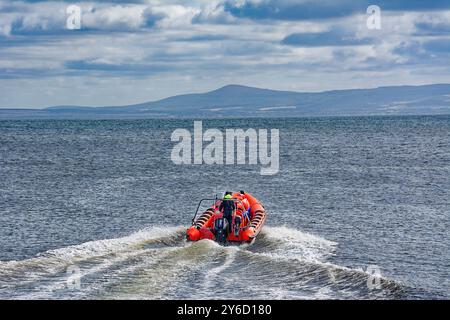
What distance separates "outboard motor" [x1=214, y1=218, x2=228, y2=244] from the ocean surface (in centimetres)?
101

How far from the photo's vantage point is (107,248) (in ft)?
104

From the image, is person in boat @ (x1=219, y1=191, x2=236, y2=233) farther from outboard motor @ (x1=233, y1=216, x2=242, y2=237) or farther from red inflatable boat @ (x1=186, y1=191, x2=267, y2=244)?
outboard motor @ (x1=233, y1=216, x2=242, y2=237)

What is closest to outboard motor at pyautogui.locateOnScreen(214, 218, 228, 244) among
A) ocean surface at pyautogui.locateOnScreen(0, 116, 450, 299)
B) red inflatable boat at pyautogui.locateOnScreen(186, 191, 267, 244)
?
red inflatable boat at pyautogui.locateOnScreen(186, 191, 267, 244)

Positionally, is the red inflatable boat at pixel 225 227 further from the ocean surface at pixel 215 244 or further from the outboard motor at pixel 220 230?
the ocean surface at pixel 215 244

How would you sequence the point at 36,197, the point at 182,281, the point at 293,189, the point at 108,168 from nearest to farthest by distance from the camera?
the point at 182,281 < the point at 36,197 < the point at 293,189 < the point at 108,168

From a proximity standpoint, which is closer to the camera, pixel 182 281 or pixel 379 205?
pixel 182 281

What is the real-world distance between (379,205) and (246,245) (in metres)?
13.3

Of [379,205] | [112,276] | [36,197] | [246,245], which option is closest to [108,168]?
[36,197]

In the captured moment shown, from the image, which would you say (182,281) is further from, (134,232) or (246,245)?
(134,232)

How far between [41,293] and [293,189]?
2997cm

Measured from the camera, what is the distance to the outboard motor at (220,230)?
33.9 metres

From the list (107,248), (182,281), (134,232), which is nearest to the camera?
(182,281)

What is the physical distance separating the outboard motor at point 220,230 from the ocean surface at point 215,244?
101 cm

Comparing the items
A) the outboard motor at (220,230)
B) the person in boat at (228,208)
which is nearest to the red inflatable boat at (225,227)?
the outboard motor at (220,230)
